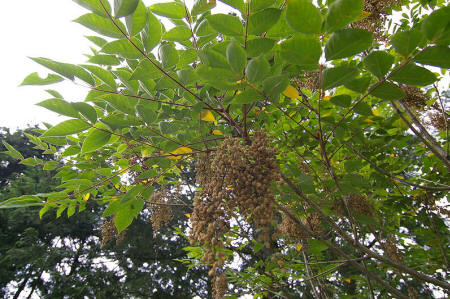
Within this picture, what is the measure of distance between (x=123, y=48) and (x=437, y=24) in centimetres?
115

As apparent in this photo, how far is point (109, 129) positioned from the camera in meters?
1.33

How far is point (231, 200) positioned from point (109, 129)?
73cm

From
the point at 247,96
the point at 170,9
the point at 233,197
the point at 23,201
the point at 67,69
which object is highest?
the point at 170,9

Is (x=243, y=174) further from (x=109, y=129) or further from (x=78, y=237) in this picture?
(x=78, y=237)

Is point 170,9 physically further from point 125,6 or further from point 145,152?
point 145,152

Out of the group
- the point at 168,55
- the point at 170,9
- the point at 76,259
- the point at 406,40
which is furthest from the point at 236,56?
the point at 76,259

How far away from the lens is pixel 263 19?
3.33ft

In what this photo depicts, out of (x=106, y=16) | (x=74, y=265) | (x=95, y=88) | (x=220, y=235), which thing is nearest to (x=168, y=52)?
(x=106, y=16)

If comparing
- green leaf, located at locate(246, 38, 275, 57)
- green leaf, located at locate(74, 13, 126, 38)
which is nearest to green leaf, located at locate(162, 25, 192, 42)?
green leaf, located at locate(74, 13, 126, 38)

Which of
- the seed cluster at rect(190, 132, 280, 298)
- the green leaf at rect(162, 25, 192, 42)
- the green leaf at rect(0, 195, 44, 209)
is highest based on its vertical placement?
the green leaf at rect(162, 25, 192, 42)

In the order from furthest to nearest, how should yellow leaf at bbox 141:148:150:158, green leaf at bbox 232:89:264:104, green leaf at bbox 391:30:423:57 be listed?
yellow leaf at bbox 141:148:150:158, green leaf at bbox 232:89:264:104, green leaf at bbox 391:30:423:57

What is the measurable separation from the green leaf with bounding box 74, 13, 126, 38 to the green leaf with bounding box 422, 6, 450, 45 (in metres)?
1.11

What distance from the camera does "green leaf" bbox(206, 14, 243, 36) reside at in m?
0.99

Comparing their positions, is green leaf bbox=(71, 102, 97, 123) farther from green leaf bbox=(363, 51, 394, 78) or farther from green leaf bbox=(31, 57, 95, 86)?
green leaf bbox=(363, 51, 394, 78)
